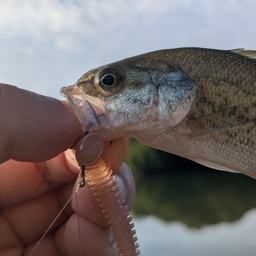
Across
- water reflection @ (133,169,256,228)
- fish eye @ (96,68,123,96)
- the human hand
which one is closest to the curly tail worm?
the human hand

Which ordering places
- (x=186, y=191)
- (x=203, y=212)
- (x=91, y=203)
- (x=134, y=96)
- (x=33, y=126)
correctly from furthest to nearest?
1. (x=186, y=191)
2. (x=203, y=212)
3. (x=91, y=203)
4. (x=134, y=96)
5. (x=33, y=126)

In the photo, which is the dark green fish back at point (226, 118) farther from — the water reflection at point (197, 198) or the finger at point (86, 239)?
the water reflection at point (197, 198)

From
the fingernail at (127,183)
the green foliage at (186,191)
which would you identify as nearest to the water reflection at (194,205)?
the green foliage at (186,191)

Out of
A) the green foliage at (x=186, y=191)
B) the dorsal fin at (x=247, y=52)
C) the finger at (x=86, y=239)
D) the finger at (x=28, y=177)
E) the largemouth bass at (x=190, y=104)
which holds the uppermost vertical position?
the dorsal fin at (x=247, y=52)

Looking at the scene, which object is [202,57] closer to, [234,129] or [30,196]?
[234,129]

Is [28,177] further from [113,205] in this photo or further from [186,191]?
[186,191]

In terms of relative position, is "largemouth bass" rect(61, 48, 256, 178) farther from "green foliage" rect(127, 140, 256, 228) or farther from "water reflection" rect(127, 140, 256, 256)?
"green foliage" rect(127, 140, 256, 228)

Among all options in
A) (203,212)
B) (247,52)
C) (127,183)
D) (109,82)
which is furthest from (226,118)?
(203,212)
